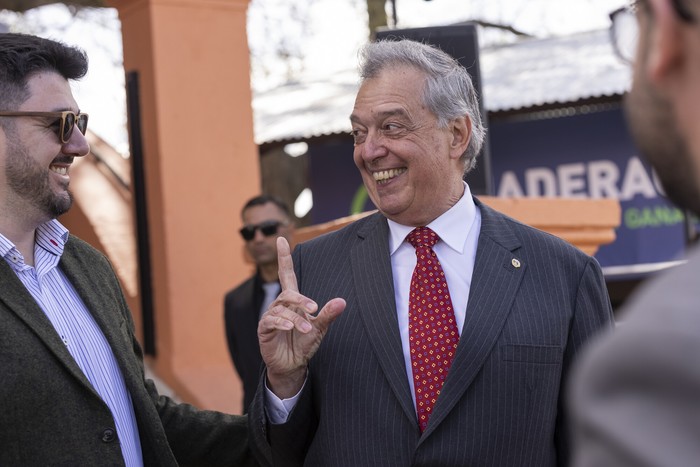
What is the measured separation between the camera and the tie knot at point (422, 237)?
3102 mm

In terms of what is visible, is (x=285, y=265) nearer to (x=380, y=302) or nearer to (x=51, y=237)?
(x=380, y=302)

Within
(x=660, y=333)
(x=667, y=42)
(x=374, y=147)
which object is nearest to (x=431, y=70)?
(x=374, y=147)

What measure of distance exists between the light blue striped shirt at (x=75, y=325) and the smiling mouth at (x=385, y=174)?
86 cm

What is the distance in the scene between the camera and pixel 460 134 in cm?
332

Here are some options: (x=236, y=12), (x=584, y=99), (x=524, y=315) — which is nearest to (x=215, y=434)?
(x=524, y=315)

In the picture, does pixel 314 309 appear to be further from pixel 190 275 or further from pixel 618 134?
pixel 618 134

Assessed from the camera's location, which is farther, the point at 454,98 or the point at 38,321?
the point at 454,98

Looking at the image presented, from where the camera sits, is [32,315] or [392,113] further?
[392,113]

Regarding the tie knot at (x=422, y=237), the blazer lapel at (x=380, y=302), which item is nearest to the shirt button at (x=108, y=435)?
the blazer lapel at (x=380, y=302)

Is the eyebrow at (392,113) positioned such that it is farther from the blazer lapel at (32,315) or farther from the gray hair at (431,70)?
the blazer lapel at (32,315)

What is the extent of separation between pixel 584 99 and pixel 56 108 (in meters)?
8.45

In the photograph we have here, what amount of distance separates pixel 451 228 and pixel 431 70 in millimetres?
467

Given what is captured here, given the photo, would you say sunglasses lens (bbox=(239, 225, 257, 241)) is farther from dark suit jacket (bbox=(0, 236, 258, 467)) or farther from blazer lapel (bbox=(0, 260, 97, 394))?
blazer lapel (bbox=(0, 260, 97, 394))

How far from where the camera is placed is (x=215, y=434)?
3176mm
